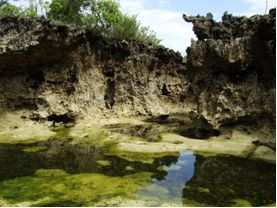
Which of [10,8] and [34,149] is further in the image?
[10,8]

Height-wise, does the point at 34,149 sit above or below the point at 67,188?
above

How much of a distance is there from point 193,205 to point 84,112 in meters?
13.8

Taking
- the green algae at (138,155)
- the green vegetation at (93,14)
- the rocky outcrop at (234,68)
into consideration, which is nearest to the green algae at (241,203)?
the green algae at (138,155)

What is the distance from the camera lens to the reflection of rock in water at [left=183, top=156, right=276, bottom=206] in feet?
38.4

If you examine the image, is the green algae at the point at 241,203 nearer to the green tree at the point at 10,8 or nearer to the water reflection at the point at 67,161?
the water reflection at the point at 67,161

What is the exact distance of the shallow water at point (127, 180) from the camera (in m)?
11.7

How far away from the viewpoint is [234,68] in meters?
19.8

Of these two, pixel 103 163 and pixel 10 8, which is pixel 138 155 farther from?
pixel 10 8

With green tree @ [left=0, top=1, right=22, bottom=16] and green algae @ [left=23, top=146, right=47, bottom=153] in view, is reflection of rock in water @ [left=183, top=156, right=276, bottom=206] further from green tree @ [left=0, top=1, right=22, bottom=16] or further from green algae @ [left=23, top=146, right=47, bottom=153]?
green tree @ [left=0, top=1, right=22, bottom=16]

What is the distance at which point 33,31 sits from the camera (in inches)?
900

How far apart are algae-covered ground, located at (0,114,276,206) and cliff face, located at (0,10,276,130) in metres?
1.73

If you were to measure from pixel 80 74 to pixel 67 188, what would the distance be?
1285 cm

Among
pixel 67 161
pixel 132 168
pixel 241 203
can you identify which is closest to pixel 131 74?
pixel 67 161

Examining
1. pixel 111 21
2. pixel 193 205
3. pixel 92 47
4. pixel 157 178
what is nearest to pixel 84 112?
pixel 92 47
